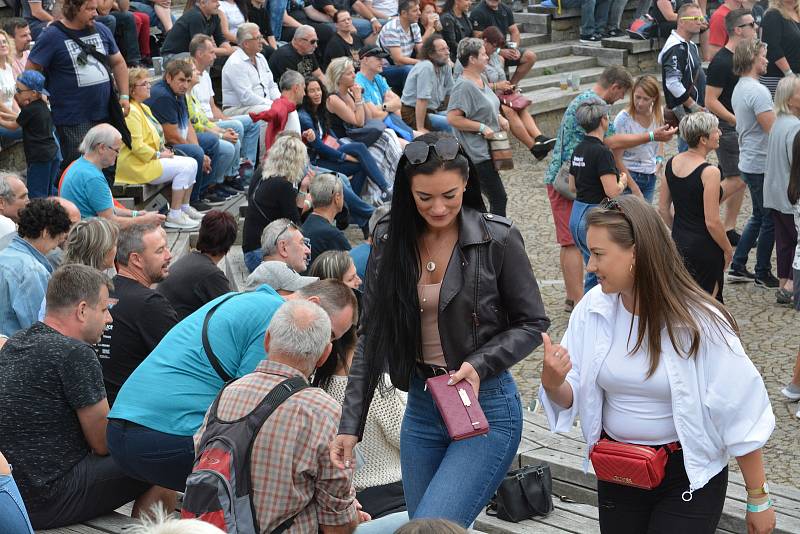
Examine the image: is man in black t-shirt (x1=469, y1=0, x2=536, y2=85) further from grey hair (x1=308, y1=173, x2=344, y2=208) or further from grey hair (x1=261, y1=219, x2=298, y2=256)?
grey hair (x1=261, y1=219, x2=298, y2=256)

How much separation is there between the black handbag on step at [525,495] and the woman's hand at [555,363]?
1.58 m

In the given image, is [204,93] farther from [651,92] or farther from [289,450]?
[289,450]

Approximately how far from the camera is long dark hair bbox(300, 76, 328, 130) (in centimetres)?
1075

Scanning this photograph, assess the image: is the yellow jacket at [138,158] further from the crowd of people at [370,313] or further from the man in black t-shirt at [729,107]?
the man in black t-shirt at [729,107]

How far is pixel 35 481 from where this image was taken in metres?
4.40

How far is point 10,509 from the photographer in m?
3.62

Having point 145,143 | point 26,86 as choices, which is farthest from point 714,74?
point 26,86

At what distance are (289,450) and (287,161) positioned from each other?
516 centimetres

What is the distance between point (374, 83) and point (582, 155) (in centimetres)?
466

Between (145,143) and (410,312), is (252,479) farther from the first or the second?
(145,143)

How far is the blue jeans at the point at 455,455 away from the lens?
320 cm

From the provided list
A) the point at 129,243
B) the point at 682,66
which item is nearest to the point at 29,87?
the point at 129,243

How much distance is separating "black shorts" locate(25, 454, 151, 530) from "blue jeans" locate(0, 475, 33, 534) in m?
0.78

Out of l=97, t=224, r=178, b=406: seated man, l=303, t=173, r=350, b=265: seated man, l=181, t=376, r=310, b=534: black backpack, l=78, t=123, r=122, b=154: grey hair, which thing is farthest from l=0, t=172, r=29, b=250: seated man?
l=181, t=376, r=310, b=534: black backpack
